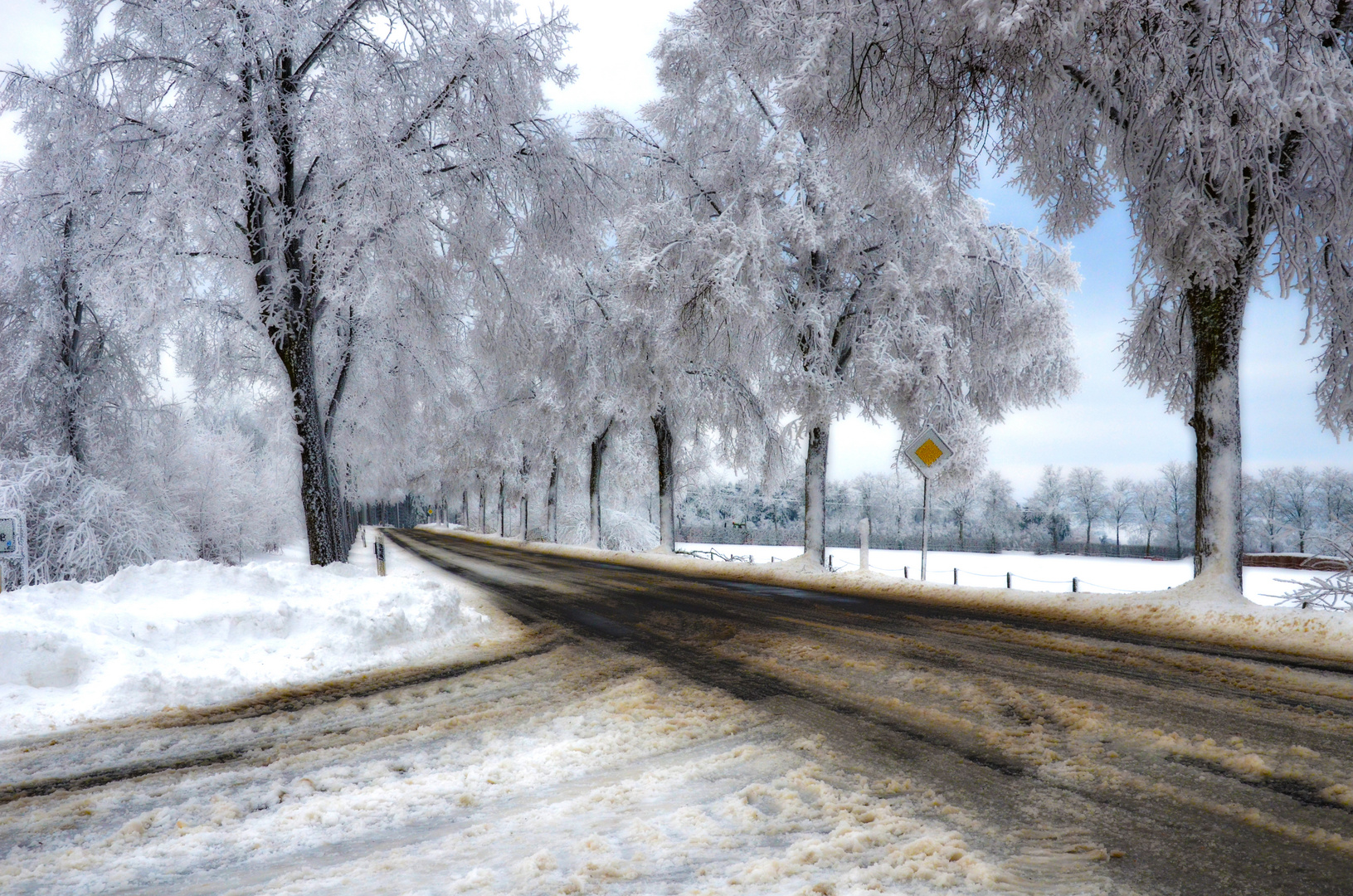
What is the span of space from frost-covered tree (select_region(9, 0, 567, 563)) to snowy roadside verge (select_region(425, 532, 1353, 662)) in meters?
8.71

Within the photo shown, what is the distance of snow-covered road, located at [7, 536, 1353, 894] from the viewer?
2537mm

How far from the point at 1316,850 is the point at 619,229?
17.5 metres

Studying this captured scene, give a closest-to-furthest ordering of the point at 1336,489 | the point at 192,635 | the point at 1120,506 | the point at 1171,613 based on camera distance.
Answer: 1. the point at 192,635
2. the point at 1171,613
3. the point at 1336,489
4. the point at 1120,506

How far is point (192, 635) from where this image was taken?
6562 millimetres

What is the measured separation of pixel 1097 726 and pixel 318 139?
33.1 feet

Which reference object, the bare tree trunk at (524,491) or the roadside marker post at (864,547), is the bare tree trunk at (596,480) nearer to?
the bare tree trunk at (524,491)

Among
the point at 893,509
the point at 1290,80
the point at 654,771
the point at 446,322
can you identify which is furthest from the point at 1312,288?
the point at 893,509

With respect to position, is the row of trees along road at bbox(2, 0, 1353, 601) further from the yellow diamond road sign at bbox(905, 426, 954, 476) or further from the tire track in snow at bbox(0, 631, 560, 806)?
the tire track in snow at bbox(0, 631, 560, 806)

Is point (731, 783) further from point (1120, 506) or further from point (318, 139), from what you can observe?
point (1120, 506)

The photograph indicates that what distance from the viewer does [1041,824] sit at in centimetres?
281

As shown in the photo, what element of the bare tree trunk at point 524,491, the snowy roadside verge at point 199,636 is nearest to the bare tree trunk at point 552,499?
the bare tree trunk at point 524,491

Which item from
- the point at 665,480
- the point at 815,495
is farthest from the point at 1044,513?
the point at 815,495

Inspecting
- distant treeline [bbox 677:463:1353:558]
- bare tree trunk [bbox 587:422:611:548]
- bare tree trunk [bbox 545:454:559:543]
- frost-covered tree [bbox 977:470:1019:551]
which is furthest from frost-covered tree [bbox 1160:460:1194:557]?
bare tree trunk [bbox 587:422:611:548]

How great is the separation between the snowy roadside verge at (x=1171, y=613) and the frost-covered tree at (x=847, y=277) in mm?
5033
